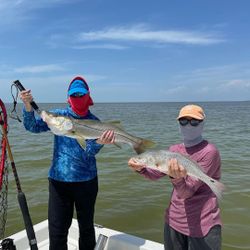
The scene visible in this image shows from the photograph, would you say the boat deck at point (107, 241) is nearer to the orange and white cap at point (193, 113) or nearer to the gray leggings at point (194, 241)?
the gray leggings at point (194, 241)

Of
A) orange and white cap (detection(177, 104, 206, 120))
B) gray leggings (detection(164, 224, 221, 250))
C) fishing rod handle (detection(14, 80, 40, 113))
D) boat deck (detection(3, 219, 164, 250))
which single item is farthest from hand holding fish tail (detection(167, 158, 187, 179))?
boat deck (detection(3, 219, 164, 250))

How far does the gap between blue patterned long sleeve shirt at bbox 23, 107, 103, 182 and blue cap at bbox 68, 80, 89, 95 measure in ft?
0.91

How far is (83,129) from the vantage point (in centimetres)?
430

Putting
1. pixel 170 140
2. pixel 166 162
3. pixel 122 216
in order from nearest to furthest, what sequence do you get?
pixel 166 162 → pixel 122 216 → pixel 170 140

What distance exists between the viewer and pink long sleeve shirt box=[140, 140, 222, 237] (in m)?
3.51

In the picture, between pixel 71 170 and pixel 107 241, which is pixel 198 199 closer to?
pixel 71 170

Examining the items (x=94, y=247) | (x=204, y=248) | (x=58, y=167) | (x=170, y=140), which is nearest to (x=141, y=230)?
(x=94, y=247)

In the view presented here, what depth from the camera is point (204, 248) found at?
3.57 m

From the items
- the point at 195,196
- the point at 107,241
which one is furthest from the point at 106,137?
the point at 107,241

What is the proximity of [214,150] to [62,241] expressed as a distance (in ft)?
7.67

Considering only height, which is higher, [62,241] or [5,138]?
[5,138]

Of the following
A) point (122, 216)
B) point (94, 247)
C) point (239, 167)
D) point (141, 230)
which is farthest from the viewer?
point (239, 167)

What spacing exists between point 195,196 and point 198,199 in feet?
0.13

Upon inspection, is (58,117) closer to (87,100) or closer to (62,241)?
(87,100)
